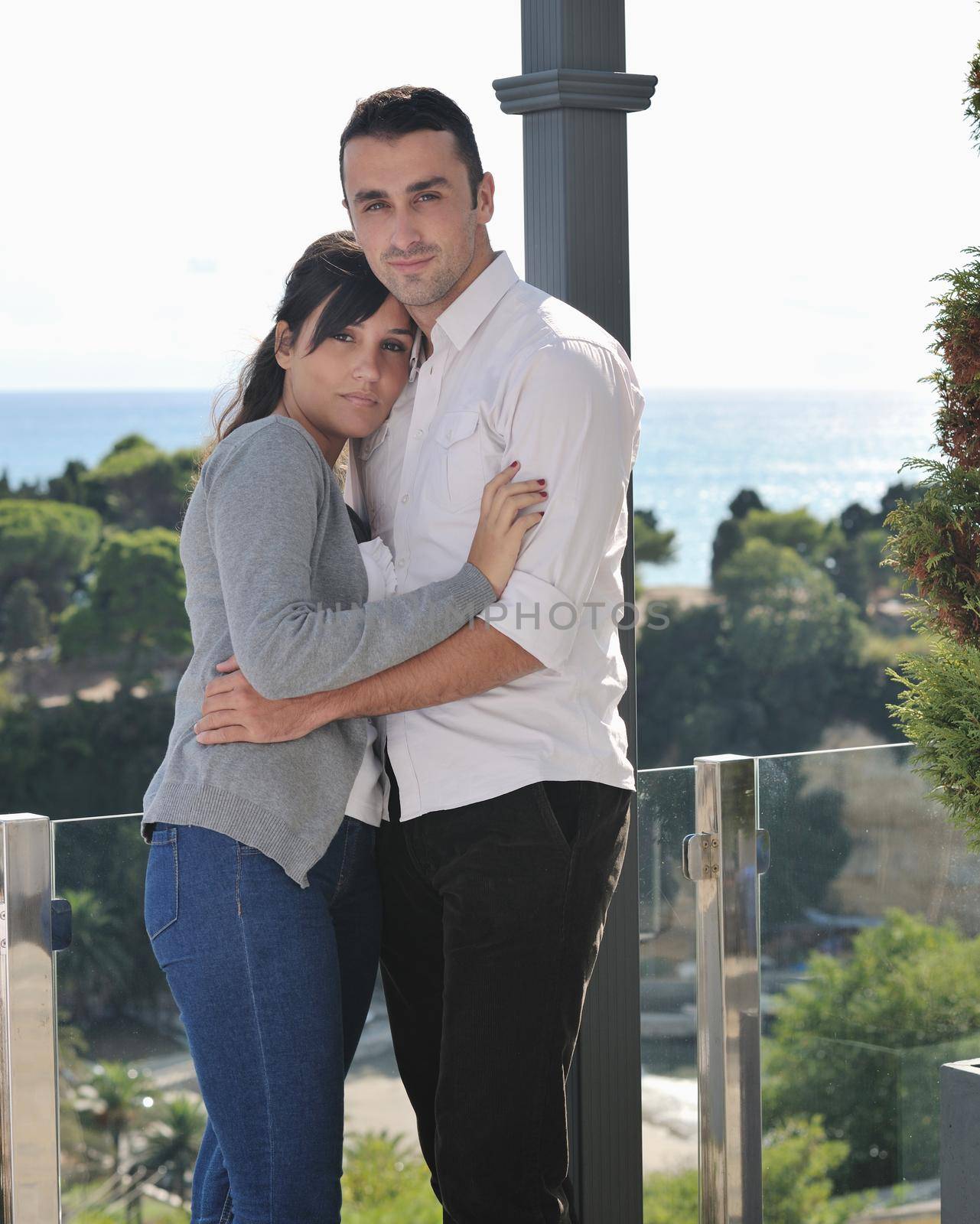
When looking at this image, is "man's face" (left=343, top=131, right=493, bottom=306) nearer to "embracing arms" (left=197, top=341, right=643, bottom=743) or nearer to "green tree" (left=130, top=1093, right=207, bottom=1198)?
"embracing arms" (left=197, top=341, right=643, bottom=743)

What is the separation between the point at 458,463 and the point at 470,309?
0.21m

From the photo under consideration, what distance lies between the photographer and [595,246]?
2201mm

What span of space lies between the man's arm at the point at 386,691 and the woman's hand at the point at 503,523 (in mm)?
70

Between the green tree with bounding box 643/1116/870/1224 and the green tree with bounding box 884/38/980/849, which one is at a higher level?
the green tree with bounding box 884/38/980/849

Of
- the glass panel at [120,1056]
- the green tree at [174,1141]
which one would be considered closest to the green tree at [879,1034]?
the glass panel at [120,1056]

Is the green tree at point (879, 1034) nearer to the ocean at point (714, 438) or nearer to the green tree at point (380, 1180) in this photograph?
the green tree at point (380, 1180)

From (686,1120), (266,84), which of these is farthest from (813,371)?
(686,1120)

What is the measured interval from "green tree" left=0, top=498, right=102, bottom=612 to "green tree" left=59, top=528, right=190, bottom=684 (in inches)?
17.6

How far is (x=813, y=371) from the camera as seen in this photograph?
1607 inches

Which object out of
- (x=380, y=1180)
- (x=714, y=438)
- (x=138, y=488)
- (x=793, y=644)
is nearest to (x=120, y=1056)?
(x=380, y=1180)

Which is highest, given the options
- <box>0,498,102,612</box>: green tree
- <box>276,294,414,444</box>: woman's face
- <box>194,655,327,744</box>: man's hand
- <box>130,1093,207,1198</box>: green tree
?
<box>0,498,102,612</box>: green tree

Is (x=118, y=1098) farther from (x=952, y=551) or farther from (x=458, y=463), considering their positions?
(x=952, y=551)

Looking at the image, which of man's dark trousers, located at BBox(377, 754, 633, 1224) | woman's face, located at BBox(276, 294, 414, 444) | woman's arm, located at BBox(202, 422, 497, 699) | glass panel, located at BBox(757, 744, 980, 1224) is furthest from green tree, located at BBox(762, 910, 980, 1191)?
woman's face, located at BBox(276, 294, 414, 444)

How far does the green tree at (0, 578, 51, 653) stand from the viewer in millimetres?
24703
